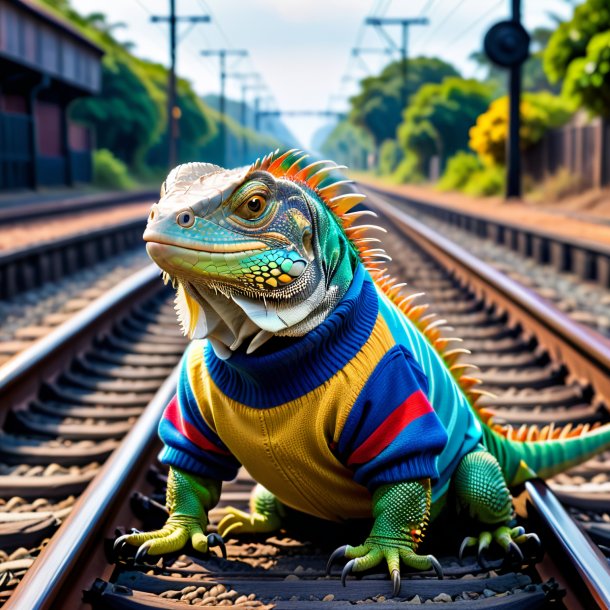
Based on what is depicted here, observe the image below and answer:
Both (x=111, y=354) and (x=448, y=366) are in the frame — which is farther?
(x=111, y=354)

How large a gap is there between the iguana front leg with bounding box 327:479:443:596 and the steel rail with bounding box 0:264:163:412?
2.53m

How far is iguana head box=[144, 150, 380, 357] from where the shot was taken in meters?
2.13

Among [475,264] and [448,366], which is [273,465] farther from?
[475,264]

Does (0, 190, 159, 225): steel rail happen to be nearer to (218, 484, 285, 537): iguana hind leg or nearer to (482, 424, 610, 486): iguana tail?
(218, 484, 285, 537): iguana hind leg

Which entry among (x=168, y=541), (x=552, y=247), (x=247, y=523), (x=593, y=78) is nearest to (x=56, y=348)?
(x=247, y=523)

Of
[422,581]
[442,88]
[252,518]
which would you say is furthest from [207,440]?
[442,88]

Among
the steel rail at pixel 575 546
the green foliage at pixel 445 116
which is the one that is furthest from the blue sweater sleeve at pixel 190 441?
the green foliage at pixel 445 116

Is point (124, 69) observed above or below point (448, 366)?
above

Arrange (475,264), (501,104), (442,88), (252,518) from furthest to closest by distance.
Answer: (442,88), (501,104), (475,264), (252,518)

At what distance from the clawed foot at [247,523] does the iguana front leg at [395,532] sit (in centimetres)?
57

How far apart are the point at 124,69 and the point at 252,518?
44.9 m

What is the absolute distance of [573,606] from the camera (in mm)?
2342

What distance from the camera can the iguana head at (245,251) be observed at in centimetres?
213

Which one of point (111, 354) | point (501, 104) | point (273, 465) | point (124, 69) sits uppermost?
point (124, 69)
